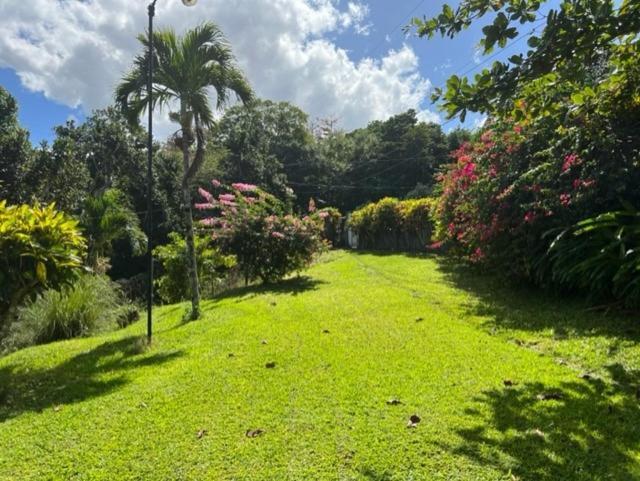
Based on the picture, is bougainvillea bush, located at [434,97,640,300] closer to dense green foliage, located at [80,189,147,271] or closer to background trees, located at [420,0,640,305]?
background trees, located at [420,0,640,305]

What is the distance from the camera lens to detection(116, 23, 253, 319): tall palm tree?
6691 mm

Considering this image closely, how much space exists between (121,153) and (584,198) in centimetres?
2244

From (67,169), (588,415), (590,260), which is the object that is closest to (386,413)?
(588,415)

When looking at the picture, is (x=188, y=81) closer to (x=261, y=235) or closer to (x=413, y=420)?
(x=261, y=235)

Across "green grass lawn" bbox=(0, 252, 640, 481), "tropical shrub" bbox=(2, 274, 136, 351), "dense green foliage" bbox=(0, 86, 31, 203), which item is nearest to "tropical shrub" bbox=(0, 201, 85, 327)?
"green grass lawn" bbox=(0, 252, 640, 481)

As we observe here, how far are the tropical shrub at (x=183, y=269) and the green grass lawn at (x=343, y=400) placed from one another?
528 centimetres

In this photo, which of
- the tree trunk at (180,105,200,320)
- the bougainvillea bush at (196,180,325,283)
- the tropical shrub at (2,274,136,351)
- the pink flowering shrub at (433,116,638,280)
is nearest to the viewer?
the pink flowering shrub at (433,116,638,280)

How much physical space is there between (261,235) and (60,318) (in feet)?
13.7

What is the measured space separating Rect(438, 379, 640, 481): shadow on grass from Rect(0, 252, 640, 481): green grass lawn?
0.03ft

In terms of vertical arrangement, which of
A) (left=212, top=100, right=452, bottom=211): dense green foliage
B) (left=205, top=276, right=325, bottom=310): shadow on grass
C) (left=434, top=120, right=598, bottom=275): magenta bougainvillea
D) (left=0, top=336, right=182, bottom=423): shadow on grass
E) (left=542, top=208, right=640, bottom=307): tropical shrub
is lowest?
(left=0, top=336, right=182, bottom=423): shadow on grass

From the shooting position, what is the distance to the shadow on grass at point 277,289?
8.77 metres

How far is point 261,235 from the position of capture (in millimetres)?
9703

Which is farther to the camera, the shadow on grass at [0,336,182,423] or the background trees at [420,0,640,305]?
the shadow on grass at [0,336,182,423]

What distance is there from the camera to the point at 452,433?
2732mm
